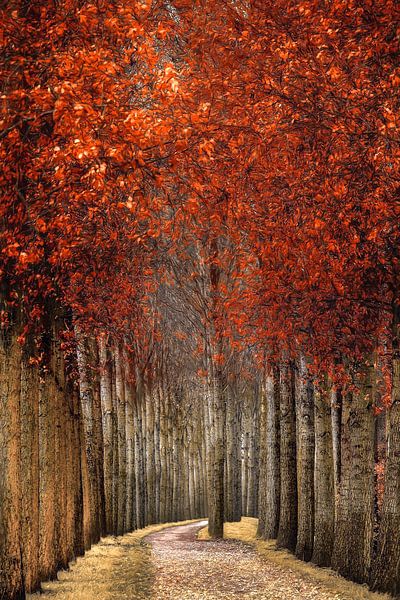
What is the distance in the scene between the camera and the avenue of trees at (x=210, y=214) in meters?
10.6

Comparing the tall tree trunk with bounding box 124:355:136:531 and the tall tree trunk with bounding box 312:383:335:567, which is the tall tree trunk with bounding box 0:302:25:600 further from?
the tall tree trunk with bounding box 124:355:136:531

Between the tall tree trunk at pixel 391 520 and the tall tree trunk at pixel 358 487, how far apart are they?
1.97 metres

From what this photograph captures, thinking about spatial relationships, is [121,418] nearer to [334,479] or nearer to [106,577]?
[334,479]

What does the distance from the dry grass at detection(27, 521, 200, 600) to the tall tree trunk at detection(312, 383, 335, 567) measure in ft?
13.3

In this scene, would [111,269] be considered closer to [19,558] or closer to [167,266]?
[19,558]

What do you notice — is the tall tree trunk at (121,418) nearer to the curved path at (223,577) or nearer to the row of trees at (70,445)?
the row of trees at (70,445)

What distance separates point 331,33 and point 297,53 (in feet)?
5.48

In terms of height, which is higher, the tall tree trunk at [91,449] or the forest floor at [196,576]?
the tall tree trunk at [91,449]

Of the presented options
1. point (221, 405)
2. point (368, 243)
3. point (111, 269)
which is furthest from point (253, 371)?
point (368, 243)

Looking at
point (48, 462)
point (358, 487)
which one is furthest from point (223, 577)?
point (48, 462)

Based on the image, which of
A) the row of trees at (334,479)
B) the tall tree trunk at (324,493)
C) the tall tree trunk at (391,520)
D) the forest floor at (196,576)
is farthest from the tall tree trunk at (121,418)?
the tall tree trunk at (391,520)

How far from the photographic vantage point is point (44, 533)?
14305 millimetres

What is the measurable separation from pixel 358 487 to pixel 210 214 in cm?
633

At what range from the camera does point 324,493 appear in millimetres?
17656
